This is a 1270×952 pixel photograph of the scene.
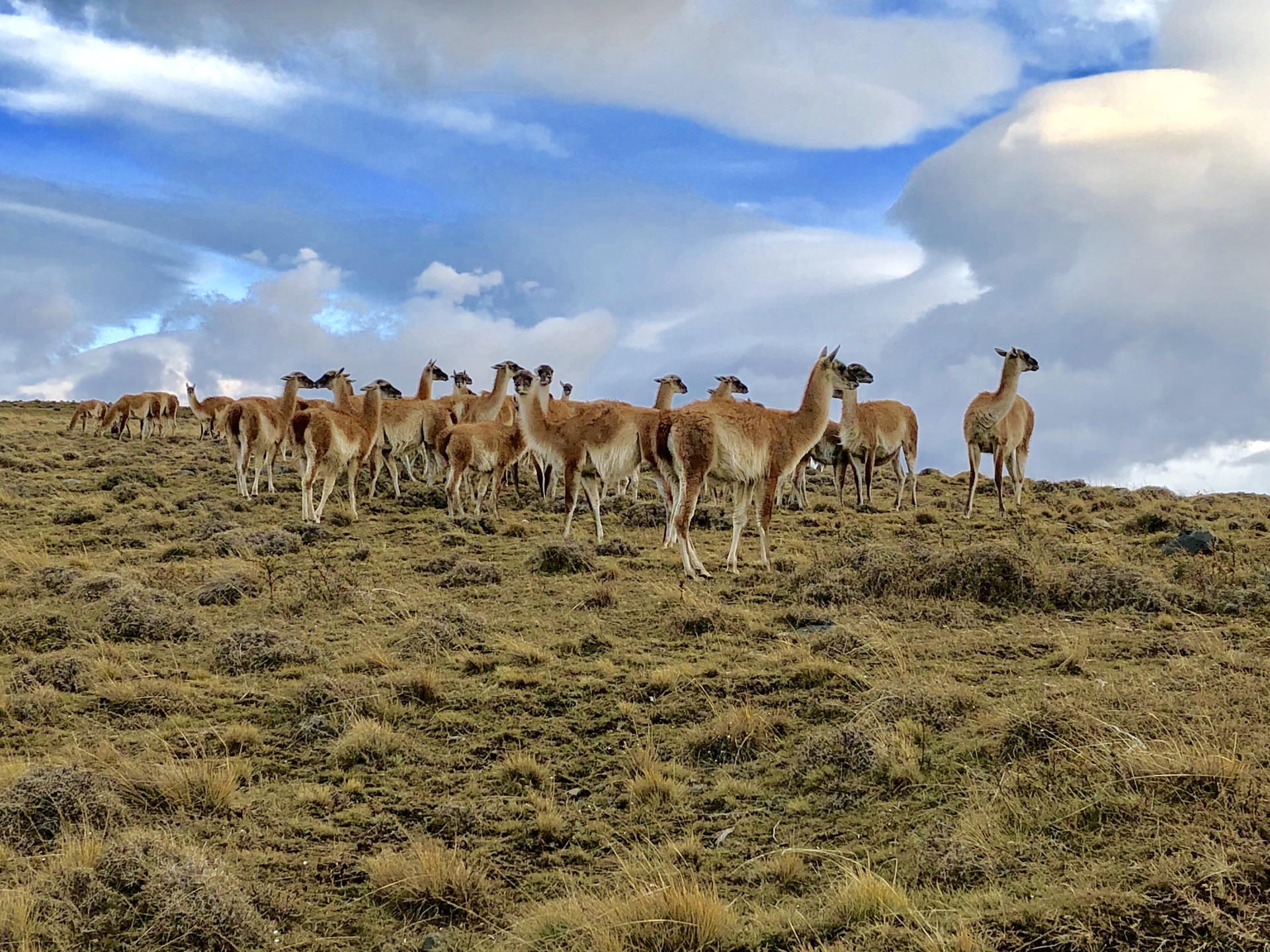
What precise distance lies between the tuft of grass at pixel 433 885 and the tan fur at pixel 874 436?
52.5 feet

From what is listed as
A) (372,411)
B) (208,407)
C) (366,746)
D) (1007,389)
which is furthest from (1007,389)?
(208,407)

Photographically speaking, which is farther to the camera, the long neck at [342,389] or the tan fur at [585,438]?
the long neck at [342,389]

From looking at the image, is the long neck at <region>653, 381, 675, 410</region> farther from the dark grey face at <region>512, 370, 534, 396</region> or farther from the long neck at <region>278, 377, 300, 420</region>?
the long neck at <region>278, 377, 300, 420</region>

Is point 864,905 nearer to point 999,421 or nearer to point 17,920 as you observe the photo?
point 17,920

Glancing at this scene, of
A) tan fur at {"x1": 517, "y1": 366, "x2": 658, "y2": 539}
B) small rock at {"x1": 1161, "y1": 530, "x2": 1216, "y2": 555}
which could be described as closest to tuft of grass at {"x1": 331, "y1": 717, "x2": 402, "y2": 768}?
tan fur at {"x1": 517, "y1": 366, "x2": 658, "y2": 539}

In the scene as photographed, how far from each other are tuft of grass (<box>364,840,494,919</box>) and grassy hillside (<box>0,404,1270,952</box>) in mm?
23

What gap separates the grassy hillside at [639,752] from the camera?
176 inches

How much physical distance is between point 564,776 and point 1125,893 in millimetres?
4018

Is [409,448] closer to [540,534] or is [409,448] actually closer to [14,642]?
[540,534]

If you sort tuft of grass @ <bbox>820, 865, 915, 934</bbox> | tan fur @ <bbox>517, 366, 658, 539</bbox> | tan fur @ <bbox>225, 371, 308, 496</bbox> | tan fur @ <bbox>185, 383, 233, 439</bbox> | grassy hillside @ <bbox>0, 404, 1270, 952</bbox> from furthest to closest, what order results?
tan fur @ <bbox>185, 383, 233, 439</bbox> → tan fur @ <bbox>225, 371, 308, 496</bbox> → tan fur @ <bbox>517, 366, 658, 539</bbox> → grassy hillside @ <bbox>0, 404, 1270, 952</bbox> → tuft of grass @ <bbox>820, 865, 915, 934</bbox>

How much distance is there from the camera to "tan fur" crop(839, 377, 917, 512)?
20.5 m

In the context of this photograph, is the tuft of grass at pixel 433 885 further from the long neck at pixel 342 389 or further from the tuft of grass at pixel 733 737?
the long neck at pixel 342 389

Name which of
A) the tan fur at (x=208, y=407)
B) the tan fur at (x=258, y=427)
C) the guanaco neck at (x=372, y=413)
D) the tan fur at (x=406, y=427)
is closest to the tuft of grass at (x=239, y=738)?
the guanaco neck at (x=372, y=413)

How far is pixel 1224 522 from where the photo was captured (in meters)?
18.2
